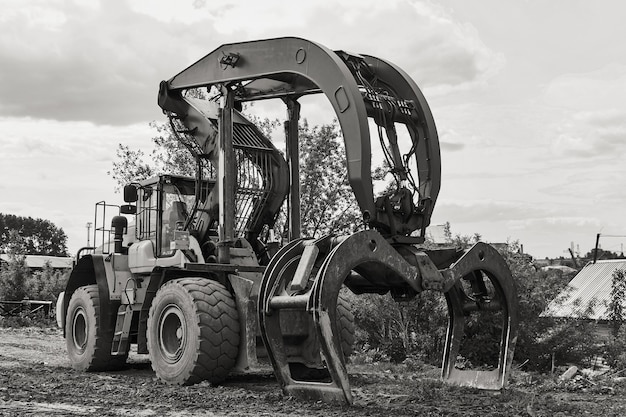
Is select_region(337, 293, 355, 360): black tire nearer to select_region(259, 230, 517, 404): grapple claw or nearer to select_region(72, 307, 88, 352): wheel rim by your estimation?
select_region(259, 230, 517, 404): grapple claw

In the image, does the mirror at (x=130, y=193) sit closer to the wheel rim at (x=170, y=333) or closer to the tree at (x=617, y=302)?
the wheel rim at (x=170, y=333)

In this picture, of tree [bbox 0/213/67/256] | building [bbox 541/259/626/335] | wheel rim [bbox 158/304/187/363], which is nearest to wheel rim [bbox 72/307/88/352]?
wheel rim [bbox 158/304/187/363]

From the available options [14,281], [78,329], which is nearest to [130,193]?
[78,329]

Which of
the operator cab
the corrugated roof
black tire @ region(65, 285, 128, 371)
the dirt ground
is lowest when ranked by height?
the dirt ground

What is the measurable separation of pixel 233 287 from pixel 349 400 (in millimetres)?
3147

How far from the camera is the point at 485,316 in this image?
14.4 meters

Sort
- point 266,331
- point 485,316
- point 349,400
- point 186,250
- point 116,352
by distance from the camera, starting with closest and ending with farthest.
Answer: point 349,400
point 266,331
point 186,250
point 116,352
point 485,316

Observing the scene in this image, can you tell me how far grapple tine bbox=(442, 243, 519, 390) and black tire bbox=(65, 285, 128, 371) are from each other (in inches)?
210

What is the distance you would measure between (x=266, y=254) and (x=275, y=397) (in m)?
3.74

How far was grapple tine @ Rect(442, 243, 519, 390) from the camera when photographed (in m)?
9.68

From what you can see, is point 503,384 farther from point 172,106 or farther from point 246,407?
point 172,106

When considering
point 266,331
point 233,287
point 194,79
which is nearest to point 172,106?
point 194,79

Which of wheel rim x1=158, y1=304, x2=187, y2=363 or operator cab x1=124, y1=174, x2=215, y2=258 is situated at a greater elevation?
operator cab x1=124, y1=174, x2=215, y2=258

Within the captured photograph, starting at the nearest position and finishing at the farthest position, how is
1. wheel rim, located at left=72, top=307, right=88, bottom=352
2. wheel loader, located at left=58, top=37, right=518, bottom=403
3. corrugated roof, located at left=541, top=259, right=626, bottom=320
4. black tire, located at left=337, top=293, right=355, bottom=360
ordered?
1. wheel loader, located at left=58, top=37, right=518, bottom=403
2. black tire, located at left=337, top=293, right=355, bottom=360
3. wheel rim, located at left=72, top=307, right=88, bottom=352
4. corrugated roof, located at left=541, top=259, right=626, bottom=320
